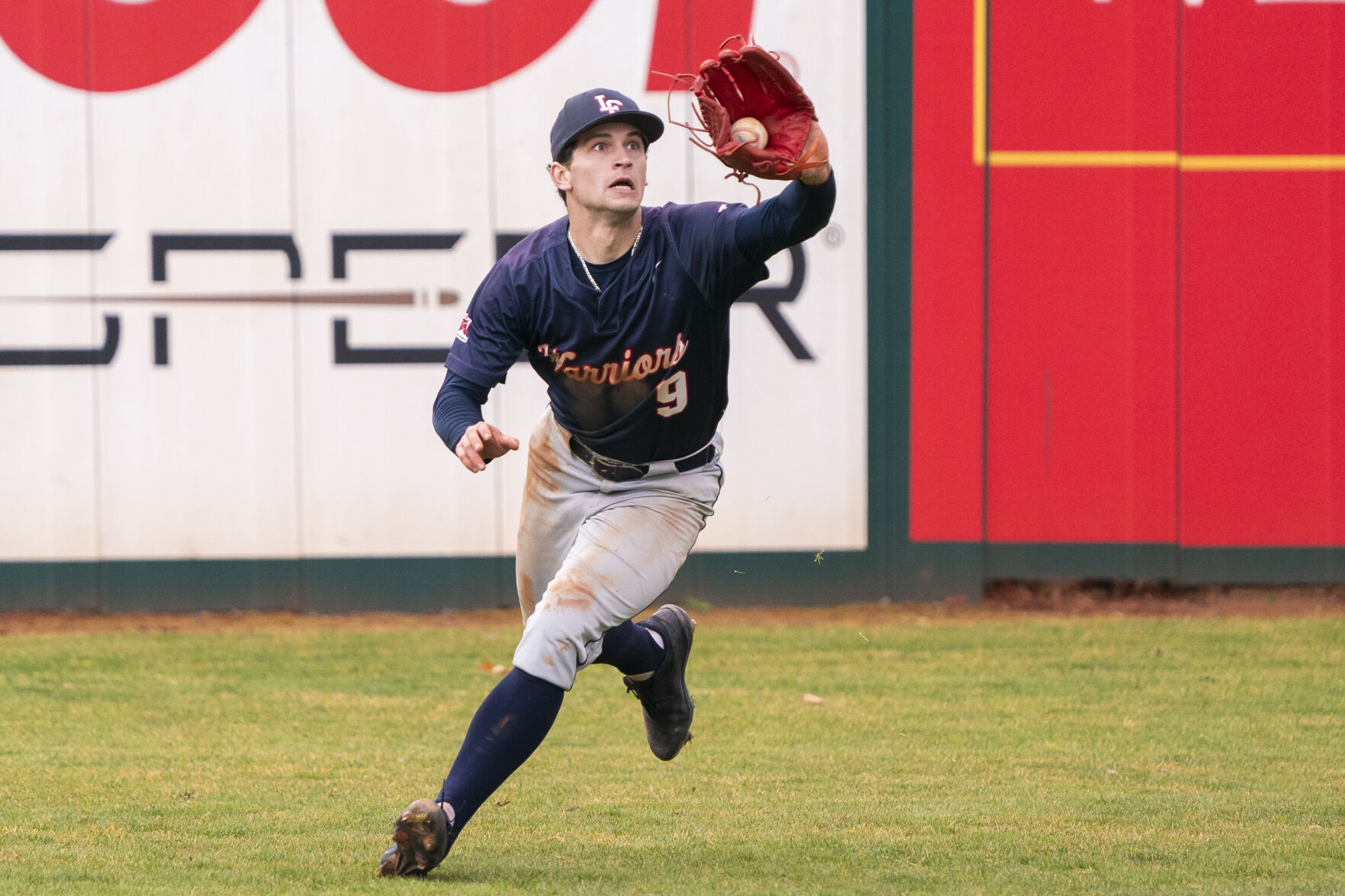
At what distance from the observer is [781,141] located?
145 inches

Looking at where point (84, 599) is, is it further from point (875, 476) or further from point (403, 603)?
point (875, 476)

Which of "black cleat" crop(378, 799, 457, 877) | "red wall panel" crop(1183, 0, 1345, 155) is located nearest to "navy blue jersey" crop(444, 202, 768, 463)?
"black cleat" crop(378, 799, 457, 877)

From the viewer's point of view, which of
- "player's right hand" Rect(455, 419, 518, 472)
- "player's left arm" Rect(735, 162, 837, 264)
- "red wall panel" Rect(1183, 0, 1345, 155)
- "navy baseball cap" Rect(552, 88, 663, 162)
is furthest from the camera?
"red wall panel" Rect(1183, 0, 1345, 155)

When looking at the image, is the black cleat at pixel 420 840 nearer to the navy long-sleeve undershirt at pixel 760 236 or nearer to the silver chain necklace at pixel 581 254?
the navy long-sleeve undershirt at pixel 760 236

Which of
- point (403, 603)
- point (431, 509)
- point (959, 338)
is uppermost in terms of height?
point (959, 338)

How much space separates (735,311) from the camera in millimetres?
8758

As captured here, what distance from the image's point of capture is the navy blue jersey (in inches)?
157

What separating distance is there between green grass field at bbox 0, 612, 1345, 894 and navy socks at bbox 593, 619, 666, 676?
459 millimetres

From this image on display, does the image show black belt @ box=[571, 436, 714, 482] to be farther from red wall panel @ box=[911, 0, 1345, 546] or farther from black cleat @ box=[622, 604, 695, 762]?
red wall panel @ box=[911, 0, 1345, 546]

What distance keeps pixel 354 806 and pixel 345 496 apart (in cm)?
432

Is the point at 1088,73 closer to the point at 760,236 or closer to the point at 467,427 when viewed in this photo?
the point at 760,236

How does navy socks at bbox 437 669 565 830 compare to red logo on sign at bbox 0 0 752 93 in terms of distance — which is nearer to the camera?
navy socks at bbox 437 669 565 830

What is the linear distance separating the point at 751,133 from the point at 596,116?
47 cm

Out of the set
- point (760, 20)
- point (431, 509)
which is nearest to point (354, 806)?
point (431, 509)
